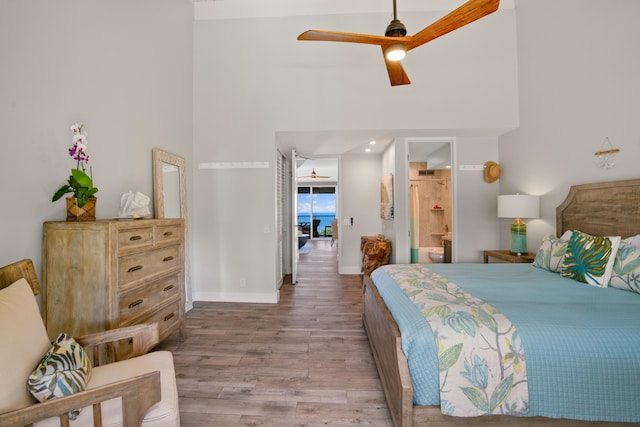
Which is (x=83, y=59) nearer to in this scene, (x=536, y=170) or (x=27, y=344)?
(x=27, y=344)

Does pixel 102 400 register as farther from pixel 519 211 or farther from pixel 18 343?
pixel 519 211

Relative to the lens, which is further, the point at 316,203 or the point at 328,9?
the point at 316,203

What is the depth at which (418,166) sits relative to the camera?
6848 mm

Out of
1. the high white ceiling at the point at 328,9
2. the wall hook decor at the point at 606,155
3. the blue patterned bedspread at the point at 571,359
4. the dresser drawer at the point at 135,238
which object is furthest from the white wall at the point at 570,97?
the dresser drawer at the point at 135,238

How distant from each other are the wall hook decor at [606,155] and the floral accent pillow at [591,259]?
761 millimetres

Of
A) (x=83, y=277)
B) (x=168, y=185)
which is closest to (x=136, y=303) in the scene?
(x=83, y=277)

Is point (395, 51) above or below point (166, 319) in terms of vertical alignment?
above

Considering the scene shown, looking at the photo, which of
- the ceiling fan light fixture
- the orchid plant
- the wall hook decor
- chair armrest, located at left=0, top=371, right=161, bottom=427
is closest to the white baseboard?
the orchid plant

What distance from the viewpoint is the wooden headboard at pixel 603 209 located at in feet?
7.03

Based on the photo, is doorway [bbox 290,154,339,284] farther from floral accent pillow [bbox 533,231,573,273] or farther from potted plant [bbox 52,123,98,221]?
potted plant [bbox 52,123,98,221]

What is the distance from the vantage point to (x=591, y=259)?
6.58 feet

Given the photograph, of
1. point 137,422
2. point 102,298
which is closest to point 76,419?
point 137,422

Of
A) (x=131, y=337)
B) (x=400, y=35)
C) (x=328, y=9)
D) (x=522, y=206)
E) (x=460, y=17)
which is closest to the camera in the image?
(x=131, y=337)

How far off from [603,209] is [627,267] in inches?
30.8
